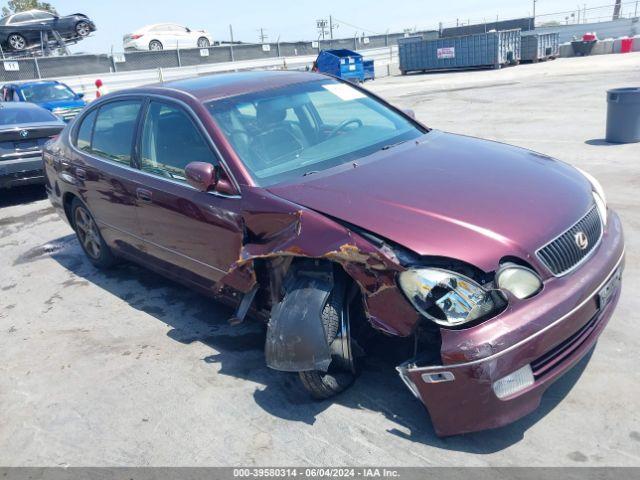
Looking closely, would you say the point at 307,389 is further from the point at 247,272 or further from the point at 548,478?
the point at 548,478

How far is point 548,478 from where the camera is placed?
2.47 meters

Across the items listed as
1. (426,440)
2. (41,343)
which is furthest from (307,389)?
(41,343)

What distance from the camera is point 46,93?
15.0m

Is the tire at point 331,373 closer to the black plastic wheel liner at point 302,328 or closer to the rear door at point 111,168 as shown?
the black plastic wheel liner at point 302,328

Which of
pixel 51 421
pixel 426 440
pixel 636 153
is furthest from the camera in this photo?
pixel 636 153

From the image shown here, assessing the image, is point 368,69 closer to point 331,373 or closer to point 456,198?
point 456,198

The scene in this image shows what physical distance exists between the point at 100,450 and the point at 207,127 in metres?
2.02

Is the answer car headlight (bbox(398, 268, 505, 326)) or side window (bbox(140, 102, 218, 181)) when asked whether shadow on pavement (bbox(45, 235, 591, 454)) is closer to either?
car headlight (bbox(398, 268, 505, 326))

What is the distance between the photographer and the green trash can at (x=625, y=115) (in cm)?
834

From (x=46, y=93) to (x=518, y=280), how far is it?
15.4m

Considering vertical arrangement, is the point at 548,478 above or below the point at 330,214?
below

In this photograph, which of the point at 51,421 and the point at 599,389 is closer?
the point at 599,389

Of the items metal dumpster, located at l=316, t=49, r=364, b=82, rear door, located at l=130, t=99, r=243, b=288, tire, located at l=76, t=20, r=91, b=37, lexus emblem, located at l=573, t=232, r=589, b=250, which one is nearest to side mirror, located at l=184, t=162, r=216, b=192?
rear door, located at l=130, t=99, r=243, b=288

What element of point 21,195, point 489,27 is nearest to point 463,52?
point 489,27
